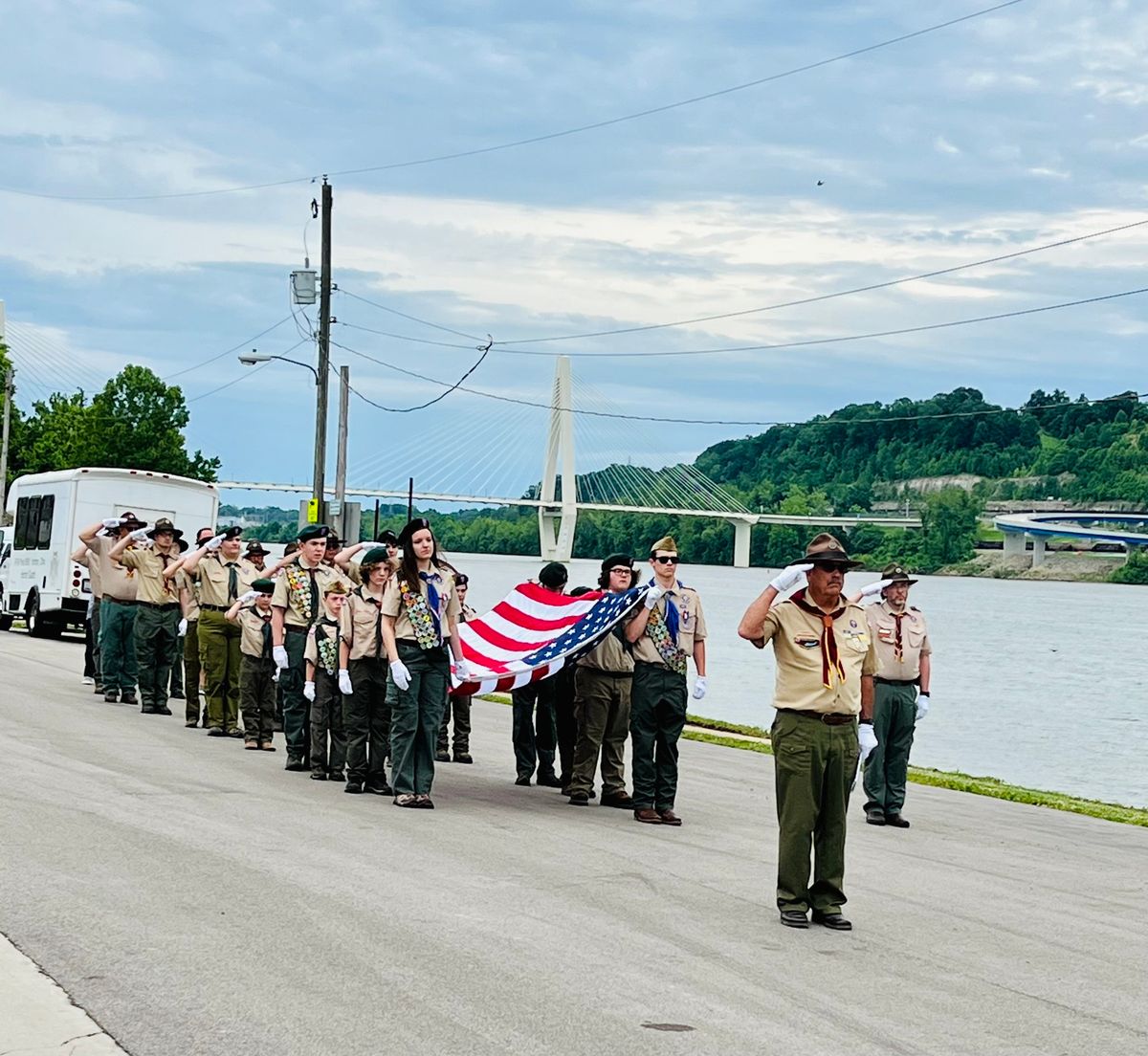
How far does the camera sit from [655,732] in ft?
42.9

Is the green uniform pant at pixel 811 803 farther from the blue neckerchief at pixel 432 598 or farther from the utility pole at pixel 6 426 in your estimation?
the utility pole at pixel 6 426

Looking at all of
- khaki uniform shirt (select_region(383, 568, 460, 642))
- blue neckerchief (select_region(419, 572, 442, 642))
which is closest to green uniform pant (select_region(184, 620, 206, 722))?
khaki uniform shirt (select_region(383, 568, 460, 642))

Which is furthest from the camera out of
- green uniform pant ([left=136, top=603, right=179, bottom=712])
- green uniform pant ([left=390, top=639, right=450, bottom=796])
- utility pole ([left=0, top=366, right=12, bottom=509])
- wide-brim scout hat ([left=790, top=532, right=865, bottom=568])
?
utility pole ([left=0, top=366, right=12, bottom=509])

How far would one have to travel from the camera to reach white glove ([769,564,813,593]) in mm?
9139

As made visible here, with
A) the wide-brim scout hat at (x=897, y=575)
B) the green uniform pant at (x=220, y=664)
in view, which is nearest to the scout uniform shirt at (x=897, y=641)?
the wide-brim scout hat at (x=897, y=575)

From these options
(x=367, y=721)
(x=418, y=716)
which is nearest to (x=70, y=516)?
(x=367, y=721)

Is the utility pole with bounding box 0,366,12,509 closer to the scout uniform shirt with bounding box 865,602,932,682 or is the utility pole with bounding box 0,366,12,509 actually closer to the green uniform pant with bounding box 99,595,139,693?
the green uniform pant with bounding box 99,595,139,693

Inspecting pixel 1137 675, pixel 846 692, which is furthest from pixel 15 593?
pixel 1137 675

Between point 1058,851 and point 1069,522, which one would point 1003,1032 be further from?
point 1069,522

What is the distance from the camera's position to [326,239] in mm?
38781

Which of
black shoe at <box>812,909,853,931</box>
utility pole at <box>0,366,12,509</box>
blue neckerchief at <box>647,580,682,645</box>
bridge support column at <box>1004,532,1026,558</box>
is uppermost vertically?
utility pole at <box>0,366,12,509</box>

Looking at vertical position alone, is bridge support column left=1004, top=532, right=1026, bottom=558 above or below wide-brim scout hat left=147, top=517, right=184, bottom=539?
above

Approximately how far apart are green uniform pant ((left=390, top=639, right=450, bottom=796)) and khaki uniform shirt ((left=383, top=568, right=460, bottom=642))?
4.0 inches

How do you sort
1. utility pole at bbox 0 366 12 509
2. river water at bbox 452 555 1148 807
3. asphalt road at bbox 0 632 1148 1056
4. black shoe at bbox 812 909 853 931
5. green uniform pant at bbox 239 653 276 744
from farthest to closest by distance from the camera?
utility pole at bbox 0 366 12 509 < river water at bbox 452 555 1148 807 < green uniform pant at bbox 239 653 276 744 < black shoe at bbox 812 909 853 931 < asphalt road at bbox 0 632 1148 1056
